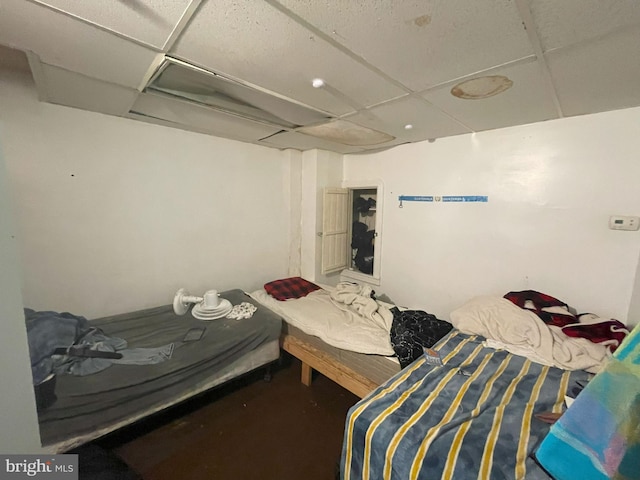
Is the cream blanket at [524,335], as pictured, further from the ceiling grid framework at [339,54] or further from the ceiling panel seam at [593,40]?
the ceiling panel seam at [593,40]

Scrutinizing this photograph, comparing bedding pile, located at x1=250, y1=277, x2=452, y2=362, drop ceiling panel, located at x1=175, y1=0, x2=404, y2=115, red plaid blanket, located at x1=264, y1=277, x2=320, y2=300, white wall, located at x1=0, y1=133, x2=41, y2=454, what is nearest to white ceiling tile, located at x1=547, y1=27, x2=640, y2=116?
drop ceiling panel, located at x1=175, y1=0, x2=404, y2=115

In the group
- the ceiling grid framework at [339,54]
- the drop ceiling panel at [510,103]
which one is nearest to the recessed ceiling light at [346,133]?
the ceiling grid framework at [339,54]

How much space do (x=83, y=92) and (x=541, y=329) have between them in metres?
3.44

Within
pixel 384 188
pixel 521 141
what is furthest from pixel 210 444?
pixel 521 141

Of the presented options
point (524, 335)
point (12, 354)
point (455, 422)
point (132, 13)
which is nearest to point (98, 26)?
point (132, 13)

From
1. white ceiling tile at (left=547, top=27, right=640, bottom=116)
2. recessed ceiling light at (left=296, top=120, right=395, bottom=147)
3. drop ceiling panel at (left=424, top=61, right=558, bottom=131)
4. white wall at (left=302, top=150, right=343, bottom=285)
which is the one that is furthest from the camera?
white wall at (left=302, top=150, right=343, bottom=285)

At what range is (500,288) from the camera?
232 cm

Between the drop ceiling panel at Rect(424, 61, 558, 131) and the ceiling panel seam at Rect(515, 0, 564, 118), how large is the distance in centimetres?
2

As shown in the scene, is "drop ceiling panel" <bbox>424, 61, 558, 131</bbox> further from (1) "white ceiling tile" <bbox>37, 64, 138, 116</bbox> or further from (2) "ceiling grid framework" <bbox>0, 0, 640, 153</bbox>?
(1) "white ceiling tile" <bbox>37, 64, 138, 116</bbox>

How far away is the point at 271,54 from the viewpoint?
1.17 meters

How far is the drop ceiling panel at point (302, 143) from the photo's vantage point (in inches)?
99.7

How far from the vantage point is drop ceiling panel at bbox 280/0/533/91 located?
882mm

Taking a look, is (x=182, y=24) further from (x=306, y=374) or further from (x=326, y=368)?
(x=306, y=374)

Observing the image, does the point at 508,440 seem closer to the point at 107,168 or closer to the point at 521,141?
the point at 521,141
